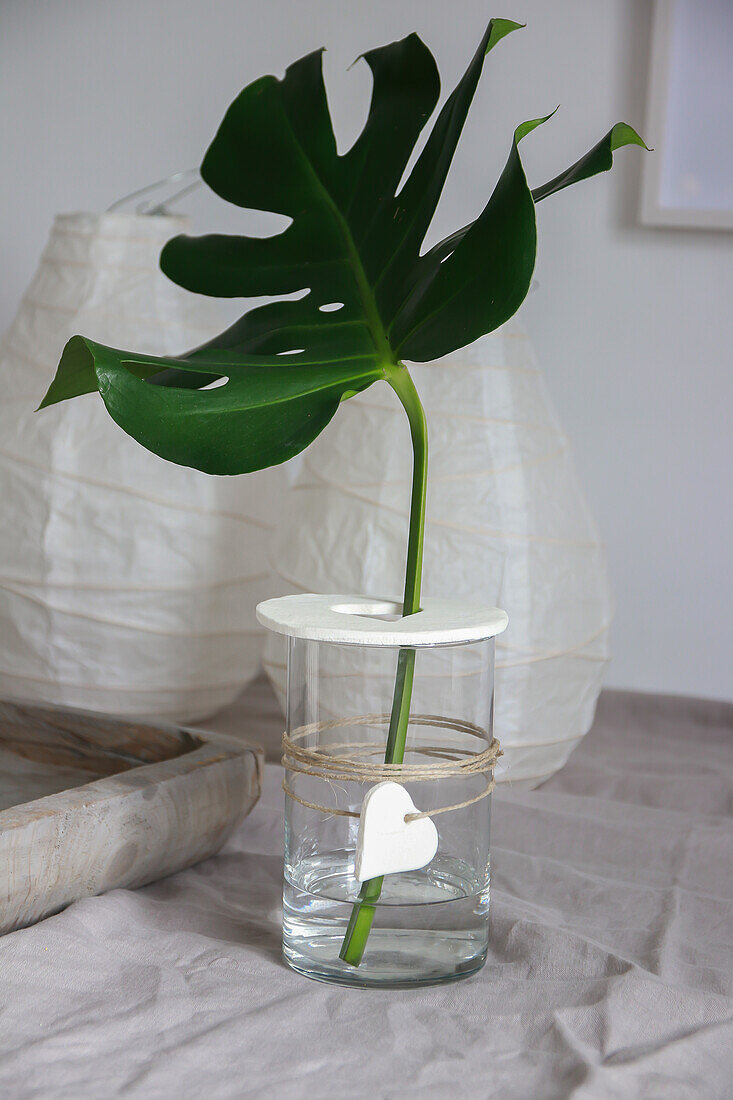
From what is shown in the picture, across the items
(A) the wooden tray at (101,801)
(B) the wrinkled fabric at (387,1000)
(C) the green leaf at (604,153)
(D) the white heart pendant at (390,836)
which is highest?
(C) the green leaf at (604,153)

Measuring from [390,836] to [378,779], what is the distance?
0.10 feet

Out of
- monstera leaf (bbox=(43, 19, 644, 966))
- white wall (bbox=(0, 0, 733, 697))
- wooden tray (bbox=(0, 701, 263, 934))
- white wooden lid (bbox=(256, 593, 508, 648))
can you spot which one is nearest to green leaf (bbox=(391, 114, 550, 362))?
monstera leaf (bbox=(43, 19, 644, 966))

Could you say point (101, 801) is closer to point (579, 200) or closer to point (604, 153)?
point (604, 153)

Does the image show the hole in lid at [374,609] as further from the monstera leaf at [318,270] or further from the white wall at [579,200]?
the white wall at [579,200]

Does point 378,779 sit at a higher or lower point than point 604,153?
lower

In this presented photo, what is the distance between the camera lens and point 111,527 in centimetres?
98

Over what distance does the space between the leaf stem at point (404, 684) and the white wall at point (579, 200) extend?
0.68 meters

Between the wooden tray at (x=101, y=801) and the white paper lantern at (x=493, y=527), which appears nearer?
the wooden tray at (x=101, y=801)

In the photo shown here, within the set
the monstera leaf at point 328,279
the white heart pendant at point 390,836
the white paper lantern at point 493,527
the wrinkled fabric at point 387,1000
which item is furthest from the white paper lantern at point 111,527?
the white heart pendant at point 390,836

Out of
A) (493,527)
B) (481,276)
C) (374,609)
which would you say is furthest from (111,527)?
(481,276)

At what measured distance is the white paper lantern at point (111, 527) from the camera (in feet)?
3.22

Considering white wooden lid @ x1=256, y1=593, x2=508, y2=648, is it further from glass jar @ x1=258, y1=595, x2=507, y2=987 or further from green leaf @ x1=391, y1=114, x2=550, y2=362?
green leaf @ x1=391, y1=114, x2=550, y2=362

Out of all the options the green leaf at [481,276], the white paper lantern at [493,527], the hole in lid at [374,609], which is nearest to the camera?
the green leaf at [481,276]

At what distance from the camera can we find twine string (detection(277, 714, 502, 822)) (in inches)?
21.4
